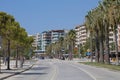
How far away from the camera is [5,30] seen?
139ft

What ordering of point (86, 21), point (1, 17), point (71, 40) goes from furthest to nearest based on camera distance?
1. point (71, 40)
2. point (86, 21)
3. point (1, 17)

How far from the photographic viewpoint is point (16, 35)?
47.3 m

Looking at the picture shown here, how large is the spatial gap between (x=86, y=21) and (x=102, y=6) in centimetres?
1542

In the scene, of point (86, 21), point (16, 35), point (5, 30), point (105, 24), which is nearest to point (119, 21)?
point (105, 24)

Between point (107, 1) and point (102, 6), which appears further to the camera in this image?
point (102, 6)

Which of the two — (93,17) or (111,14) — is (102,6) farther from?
(111,14)

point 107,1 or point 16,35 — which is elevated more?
point 107,1

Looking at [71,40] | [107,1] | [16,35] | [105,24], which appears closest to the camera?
[16,35]

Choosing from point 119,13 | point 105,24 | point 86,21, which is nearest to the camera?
point 119,13

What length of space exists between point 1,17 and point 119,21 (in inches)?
1000

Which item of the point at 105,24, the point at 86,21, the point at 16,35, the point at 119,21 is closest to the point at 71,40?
the point at 86,21

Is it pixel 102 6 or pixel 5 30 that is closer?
pixel 5 30

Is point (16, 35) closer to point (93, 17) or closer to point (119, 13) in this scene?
point (119, 13)

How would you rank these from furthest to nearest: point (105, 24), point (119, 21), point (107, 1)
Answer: point (105, 24) < point (107, 1) < point (119, 21)
